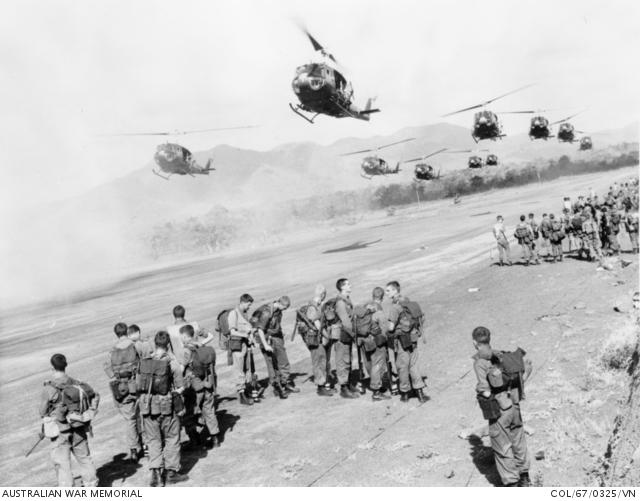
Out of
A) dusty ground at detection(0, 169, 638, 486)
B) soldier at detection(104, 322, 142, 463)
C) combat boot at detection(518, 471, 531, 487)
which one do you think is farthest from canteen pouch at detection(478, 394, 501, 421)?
soldier at detection(104, 322, 142, 463)

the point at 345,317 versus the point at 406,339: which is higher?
the point at 345,317

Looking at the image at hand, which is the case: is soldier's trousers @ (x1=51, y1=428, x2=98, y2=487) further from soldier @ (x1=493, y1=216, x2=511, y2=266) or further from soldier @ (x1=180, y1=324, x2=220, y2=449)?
soldier @ (x1=493, y1=216, x2=511, y2=266)

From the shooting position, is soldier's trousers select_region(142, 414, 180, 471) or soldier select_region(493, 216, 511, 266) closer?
soldier's trousers select_region(142, 414, 180, 471)

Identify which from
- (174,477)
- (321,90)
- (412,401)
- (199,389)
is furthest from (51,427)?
(321,90)

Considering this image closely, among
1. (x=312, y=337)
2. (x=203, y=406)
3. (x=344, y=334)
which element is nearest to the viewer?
(x=203, y=406)

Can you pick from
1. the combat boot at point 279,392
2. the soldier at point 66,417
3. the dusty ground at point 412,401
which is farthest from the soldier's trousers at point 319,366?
the soldier at point 66,417

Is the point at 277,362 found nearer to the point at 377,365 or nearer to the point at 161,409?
the point at 377,365
